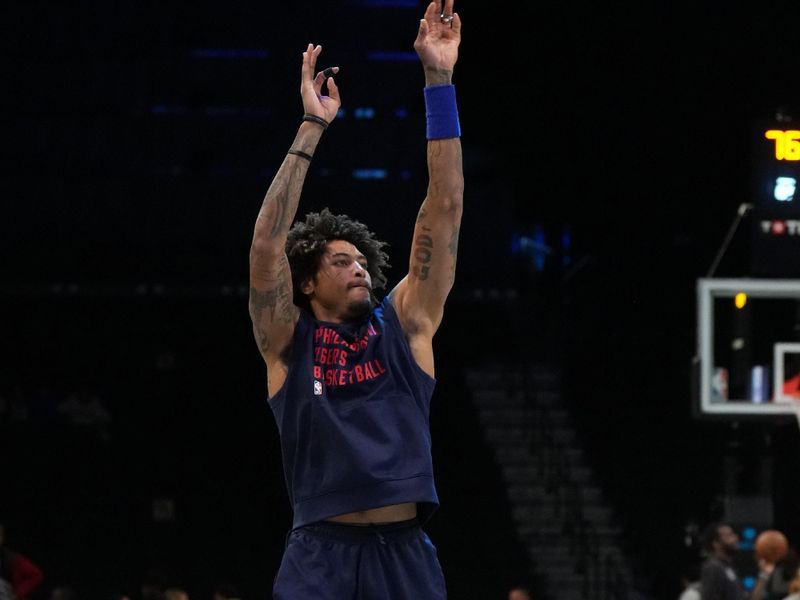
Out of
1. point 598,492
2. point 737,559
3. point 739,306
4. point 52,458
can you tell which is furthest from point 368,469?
point 598,492

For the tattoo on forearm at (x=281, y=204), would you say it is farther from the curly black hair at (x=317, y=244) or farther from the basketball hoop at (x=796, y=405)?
the basketball hoop at (x=796, y=405)

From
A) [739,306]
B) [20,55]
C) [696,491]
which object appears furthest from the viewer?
[20,55]

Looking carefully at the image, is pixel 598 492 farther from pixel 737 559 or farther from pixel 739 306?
pixel 739 306

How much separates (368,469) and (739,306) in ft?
23.7

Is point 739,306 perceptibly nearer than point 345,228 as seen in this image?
No

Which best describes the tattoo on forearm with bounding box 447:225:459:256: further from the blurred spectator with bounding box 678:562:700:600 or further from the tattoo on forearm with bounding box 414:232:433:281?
the blurred spectator with bounding box 678:562:700:600

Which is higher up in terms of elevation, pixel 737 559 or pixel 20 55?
pixel 20 55

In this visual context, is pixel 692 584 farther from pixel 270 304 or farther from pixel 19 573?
pixel 270 304

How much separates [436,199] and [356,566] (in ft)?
3.63

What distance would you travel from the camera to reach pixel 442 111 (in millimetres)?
4359

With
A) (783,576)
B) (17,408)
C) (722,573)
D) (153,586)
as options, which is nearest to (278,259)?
(722,573)

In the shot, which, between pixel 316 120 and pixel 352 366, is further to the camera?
pixel 316 120

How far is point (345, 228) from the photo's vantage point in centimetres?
450

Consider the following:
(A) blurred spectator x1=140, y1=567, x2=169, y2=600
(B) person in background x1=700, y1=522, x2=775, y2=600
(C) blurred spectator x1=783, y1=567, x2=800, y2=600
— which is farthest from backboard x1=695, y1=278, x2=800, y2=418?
(A) blurred spectator x1=140, y1=567, x2=169, y2=600
